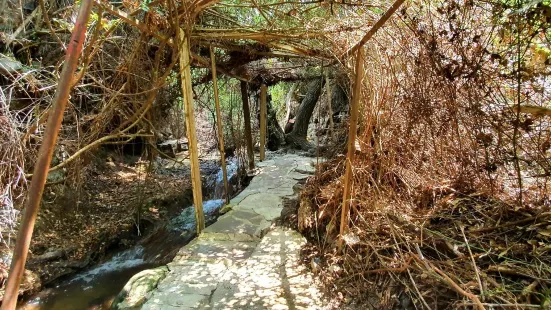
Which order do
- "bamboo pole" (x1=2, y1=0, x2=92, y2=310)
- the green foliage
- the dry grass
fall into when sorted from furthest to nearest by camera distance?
the green foliage → the dry grass → "bamboo pole" (x1=2, y1=0, x2=92, y2=310)

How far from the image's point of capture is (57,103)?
1107 millimetres

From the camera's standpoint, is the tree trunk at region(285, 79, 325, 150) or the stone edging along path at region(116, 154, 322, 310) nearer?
the stone edging along path at region(116, 154, 322, 310)

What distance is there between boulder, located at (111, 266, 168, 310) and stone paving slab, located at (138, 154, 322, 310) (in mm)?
72

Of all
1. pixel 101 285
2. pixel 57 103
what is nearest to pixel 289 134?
pixel 101 285

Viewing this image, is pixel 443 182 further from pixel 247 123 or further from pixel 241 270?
pixel 247 123

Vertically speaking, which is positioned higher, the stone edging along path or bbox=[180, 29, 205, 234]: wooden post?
bbox=[180, 29, 205, 234]: wooden post

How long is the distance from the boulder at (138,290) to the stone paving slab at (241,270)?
72 mm

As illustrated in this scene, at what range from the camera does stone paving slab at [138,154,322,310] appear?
9.16ft

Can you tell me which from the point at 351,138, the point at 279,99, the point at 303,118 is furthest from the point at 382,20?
the point at 279,99

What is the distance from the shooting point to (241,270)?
11.0 ft

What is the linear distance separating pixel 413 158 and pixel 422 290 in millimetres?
1353

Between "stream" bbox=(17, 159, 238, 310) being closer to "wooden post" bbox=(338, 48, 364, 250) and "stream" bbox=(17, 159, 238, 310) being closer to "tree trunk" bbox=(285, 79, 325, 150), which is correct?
"wooden post" bbox=(338, 48, 364, 250)

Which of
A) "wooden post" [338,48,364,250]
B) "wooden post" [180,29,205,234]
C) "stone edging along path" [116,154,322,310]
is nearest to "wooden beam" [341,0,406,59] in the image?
"wooden post" [338,48,364,250]

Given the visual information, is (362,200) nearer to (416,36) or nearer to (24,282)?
(416,36)
